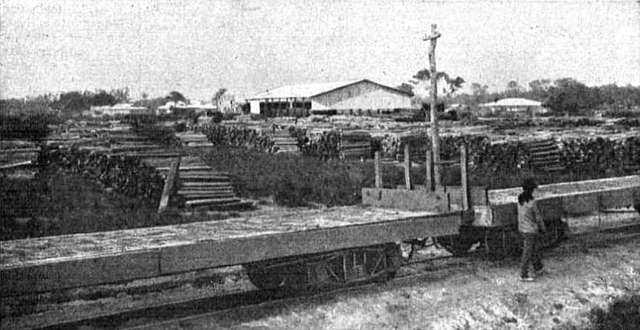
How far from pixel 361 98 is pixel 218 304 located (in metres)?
63.3

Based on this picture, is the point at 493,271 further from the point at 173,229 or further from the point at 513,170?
the point at 513,170

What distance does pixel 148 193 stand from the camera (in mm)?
19391

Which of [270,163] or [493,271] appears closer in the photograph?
[493,271]

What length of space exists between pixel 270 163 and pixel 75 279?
25007 millimetres

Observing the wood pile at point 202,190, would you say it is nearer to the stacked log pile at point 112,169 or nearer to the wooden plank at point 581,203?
the stacked log pile at point 112,169

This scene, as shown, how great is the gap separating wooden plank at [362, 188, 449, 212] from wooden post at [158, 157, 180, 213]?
7315 mm

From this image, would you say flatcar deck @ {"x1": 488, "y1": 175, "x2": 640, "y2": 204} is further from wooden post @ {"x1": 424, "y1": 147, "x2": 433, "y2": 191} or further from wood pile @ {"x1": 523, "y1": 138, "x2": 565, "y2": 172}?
wood pile @ {"x1": 523, "y1": 138, "x2": 565, "y2": 172}

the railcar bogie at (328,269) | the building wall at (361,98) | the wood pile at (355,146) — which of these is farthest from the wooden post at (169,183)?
the building wall at (361,98)

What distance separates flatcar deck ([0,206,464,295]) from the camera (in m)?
6.43

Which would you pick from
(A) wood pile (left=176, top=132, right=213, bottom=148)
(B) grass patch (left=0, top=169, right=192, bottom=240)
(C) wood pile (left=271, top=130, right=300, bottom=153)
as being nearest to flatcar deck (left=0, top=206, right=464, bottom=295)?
(B) grass patch (left=0, top=169, right=192, bottom=240)

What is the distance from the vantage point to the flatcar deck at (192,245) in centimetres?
643

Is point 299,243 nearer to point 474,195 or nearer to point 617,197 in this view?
point 474,195

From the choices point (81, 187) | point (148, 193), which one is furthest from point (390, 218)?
point (81, 187)

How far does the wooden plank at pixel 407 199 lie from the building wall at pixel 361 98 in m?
55.3
